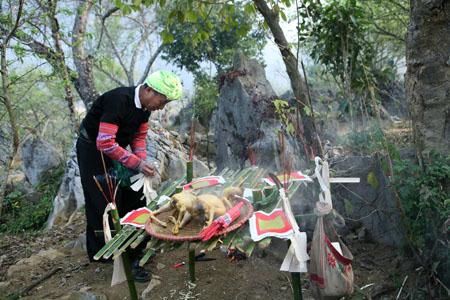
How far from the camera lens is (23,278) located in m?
4.27

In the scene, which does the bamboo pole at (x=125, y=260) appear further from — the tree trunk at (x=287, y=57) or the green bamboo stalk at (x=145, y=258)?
the tree trunk at (x=287, y=57)

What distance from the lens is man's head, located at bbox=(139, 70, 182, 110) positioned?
10.2 feet

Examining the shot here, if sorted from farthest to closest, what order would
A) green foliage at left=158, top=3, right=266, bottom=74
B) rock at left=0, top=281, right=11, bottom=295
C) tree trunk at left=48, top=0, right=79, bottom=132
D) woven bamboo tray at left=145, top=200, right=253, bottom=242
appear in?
Result: green foliage at left=158, top=3, right=266, bottom=74, tree trunk at left=48, top=0, right=79, bottom=132, rock at left=0, top=281, right=11, bottom=295, woven bamboo tray at left=145, top=200, right=253, bottom=242

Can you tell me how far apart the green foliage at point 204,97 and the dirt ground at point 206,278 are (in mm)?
5807

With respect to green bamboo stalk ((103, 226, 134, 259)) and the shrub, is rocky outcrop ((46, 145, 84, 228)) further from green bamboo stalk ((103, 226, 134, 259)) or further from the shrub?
the shrub

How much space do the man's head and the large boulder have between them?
7.12ft

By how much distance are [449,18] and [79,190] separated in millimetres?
5197

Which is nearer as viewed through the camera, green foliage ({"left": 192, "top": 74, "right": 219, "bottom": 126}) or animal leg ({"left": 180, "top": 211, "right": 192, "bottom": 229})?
animal leg ({"left": 180, "top": 211, "right": 192, "bottom": 229})

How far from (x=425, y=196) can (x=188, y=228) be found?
4.67 ft

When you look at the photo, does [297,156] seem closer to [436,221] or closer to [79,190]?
[436,221]

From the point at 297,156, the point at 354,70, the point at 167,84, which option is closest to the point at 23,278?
the point at 167,84

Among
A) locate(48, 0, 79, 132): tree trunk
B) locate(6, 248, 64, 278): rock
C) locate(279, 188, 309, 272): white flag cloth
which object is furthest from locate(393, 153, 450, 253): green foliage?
locate(48, 0, 79, 132): tree trunk

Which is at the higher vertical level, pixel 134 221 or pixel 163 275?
pixel 134 221

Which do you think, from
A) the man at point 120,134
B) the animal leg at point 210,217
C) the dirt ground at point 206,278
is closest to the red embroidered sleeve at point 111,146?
the man at point 120,134
